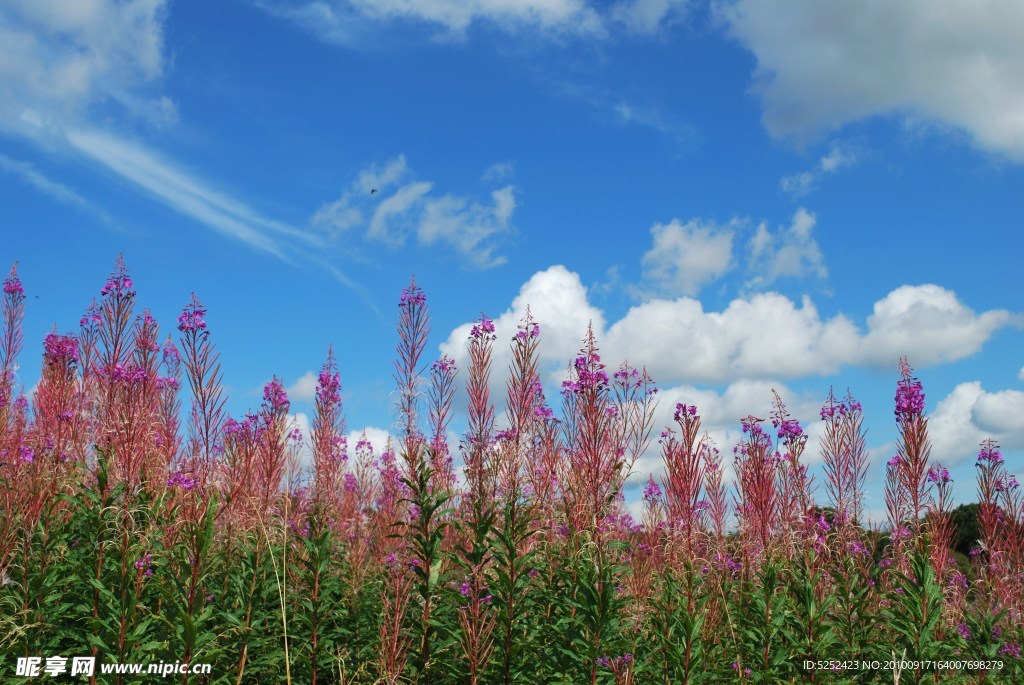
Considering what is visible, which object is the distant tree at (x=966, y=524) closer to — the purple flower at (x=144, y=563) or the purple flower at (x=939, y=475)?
the purple flower at (x=939, y=475)

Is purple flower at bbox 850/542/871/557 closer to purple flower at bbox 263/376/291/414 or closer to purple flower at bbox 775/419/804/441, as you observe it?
purple flower at bbox 775/419/804/441

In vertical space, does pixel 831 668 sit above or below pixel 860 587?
below

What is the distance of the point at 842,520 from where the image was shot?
35.4 feet

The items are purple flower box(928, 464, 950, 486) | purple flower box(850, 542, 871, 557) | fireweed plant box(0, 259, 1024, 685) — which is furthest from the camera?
purple flower box(928, 464, 950, 486)

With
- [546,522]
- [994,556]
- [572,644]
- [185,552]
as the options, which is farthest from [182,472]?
[994,556]

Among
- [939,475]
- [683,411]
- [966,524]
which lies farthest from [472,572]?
[966,524]

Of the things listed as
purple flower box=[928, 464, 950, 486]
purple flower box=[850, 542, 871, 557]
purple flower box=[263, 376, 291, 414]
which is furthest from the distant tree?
purple flower box=[263, 376, 291, 414]

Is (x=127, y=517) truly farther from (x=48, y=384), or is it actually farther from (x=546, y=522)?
(x=48, y=384)

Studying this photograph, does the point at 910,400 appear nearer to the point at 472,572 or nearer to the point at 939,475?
the point at 939,475

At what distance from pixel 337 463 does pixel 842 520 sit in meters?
7.87

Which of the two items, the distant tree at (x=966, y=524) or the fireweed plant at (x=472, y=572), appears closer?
the fireweed plant at (x=472, y=572)

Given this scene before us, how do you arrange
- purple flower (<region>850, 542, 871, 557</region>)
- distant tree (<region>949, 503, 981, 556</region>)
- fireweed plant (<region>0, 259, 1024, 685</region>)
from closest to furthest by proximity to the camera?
1. fireweed plant (<region>0, 259, 1024, 685</region>)
2. purple flower (<region>850, 542, 871, 557</region>)
3. distant tree (<region>949, 503, 981, 556</region>)

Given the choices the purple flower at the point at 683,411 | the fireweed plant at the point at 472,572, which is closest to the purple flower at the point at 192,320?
the fireweed plant at the point at 472,572

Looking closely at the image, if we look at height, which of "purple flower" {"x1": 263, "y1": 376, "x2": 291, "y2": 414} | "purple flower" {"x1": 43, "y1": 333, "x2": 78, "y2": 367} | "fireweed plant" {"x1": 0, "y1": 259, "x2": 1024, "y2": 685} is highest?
"purple flower" {"x1": 43, "y1": 333, "x2": 78, "y2": 367}
